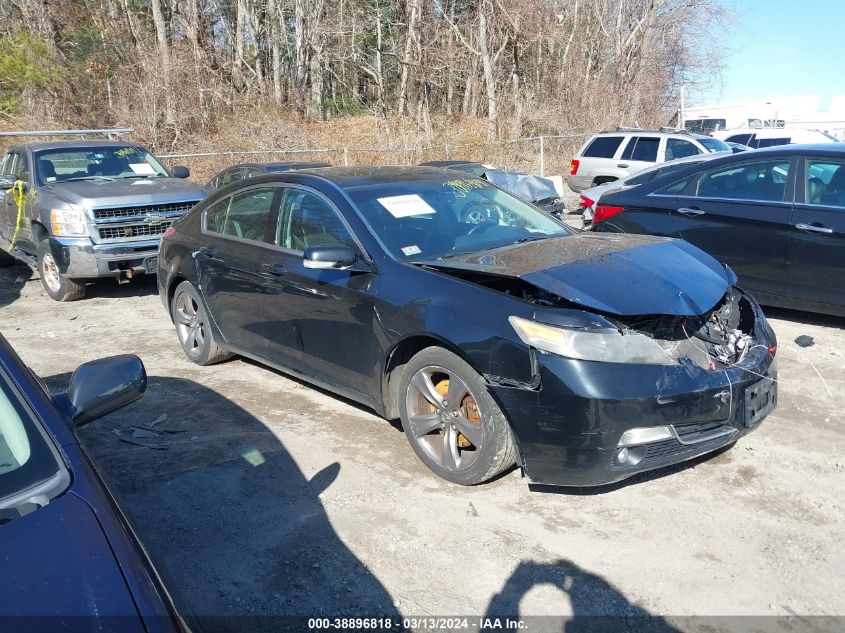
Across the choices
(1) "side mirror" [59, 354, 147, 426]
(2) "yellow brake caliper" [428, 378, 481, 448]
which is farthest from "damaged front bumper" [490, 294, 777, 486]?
(1) "side mirror" [59, 354, 147, 426]

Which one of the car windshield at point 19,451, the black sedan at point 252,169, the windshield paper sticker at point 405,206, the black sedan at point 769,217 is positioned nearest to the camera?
the car windshield at point 19,451

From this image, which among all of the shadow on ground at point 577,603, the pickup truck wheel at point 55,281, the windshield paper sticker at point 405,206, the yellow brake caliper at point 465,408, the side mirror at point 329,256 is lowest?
the shadow on ground at point 577,603

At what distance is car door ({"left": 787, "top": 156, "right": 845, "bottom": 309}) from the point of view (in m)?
6.39

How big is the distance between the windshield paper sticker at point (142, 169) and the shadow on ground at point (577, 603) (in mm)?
8565

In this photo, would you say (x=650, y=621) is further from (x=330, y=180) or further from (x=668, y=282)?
(x=330, y=180)

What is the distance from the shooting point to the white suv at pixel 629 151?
53.0ft

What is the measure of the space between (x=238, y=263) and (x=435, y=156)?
1821 cm

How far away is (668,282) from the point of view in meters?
4.18

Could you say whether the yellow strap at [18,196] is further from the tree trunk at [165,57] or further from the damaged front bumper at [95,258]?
the tree trunk at [165,57]

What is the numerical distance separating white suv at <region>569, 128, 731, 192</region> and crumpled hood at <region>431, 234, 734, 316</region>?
39.1 ft

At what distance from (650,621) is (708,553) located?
24.6 inches

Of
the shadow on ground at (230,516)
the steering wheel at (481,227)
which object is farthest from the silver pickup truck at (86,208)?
the steering wheel at (481,227)

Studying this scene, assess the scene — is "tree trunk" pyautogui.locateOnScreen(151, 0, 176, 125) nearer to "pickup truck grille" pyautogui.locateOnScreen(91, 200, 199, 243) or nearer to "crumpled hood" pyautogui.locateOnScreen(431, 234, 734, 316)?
"pickup truck grille" pyautogui.locateOnScreen(91, 200, 199, 243)

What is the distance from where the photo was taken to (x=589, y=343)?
12.0ft
